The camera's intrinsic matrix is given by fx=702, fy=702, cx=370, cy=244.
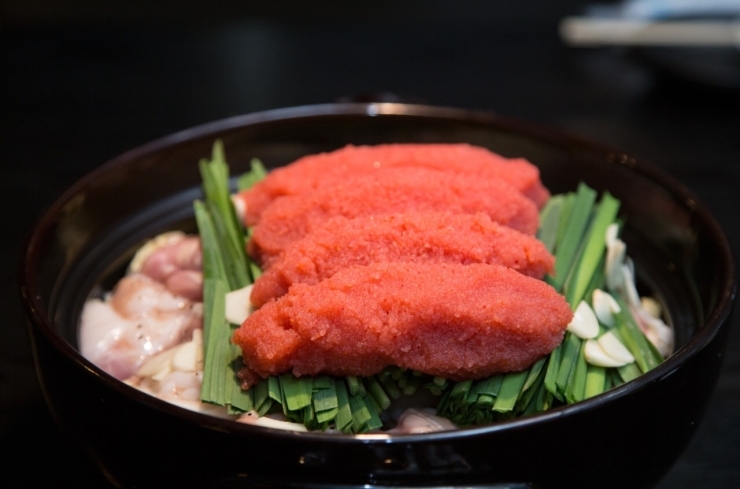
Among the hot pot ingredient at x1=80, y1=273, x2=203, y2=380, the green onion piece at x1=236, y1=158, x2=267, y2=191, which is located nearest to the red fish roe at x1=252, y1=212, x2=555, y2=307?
the hot pot ingredient at x1=80, y1=273, x2=203, y2=380

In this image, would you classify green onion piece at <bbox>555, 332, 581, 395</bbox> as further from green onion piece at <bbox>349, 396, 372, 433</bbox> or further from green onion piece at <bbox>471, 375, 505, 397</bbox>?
green onion piece at <bbox>349, 396, 372, 433</bbox>

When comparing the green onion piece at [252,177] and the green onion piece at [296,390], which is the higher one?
the green onion piece at [252,177]

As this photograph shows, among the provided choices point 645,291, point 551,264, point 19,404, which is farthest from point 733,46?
point 19,404

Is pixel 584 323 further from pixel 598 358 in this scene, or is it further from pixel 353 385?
pixel 353 385

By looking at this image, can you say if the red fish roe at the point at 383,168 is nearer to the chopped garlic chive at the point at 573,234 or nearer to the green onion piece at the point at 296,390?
the chopped garlic chive at the point at 573,234

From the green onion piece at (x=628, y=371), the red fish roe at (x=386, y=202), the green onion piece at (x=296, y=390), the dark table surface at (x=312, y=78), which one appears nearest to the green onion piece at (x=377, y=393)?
the green onion piece at (x=296, y=390)

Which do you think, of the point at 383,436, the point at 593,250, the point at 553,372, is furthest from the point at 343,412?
the point at 593,250
